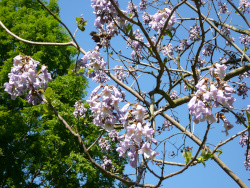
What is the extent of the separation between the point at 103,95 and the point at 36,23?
11.5 meters

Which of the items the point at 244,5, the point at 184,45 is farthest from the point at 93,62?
the point at 244,5

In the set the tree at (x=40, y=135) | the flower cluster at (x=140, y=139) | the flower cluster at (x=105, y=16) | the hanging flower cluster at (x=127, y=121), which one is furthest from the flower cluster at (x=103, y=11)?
the tree at (x=40, y=135)

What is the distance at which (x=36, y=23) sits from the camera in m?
12.4

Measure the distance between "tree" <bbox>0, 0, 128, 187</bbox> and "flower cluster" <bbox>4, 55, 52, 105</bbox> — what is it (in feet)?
23.0

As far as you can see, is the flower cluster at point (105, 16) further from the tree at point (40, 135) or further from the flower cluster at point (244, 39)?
the tree at point (40, 135)

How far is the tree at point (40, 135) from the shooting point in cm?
999

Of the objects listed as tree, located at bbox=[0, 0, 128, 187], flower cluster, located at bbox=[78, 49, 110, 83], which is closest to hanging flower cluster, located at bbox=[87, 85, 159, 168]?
flower cluster, located at bbox=[78, 49, 110, 83]

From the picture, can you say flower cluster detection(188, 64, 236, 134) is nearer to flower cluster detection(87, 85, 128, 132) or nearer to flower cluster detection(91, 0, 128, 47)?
flower cluster detection(87, 85, 128, 132)

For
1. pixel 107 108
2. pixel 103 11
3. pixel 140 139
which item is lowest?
pixel 140 139

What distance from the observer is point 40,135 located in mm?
10469

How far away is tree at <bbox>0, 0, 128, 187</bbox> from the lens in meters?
9.99

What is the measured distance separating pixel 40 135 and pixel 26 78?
9074 mm

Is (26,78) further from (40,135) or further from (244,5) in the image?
(40,135)

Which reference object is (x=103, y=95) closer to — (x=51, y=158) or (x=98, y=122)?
(x=98, y=122)
